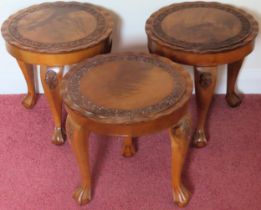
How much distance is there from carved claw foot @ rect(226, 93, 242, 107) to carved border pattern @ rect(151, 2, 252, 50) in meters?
0.40

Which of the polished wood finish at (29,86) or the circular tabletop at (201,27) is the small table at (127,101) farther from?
the polished wood finish at (29,86)

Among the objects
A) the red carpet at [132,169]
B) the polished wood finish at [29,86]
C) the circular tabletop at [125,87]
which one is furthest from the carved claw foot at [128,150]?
the polished wood finish at [29,86]

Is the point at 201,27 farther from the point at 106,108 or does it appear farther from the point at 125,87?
the point at 106,108

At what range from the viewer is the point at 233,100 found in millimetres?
1870

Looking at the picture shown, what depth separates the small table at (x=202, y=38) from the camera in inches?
56.7

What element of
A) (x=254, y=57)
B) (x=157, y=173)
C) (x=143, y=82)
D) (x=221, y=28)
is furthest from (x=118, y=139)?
(x=254, y=57)

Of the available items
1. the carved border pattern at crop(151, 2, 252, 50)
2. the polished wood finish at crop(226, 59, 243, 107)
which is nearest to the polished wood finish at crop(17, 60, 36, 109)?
the carved border pattern at crop(151, 2, 252, 50)

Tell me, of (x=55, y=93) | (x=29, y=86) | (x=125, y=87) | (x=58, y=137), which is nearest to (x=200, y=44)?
(x=125, y=87)

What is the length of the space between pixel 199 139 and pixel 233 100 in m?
0.32

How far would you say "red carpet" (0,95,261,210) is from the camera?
1.46 m

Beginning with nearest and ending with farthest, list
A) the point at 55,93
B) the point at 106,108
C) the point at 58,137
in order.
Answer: the point at 106,108 < the point at 55,93 < the point at 58,137

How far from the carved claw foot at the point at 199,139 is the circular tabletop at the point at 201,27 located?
0.36 metres

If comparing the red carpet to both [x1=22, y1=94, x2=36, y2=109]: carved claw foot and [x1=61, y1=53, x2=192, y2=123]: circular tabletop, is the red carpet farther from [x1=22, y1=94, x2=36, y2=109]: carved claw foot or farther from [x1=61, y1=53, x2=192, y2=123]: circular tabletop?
[x1=61, y1=53, x2=192, y2=123]: circular tabletop

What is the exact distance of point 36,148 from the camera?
1681mm
